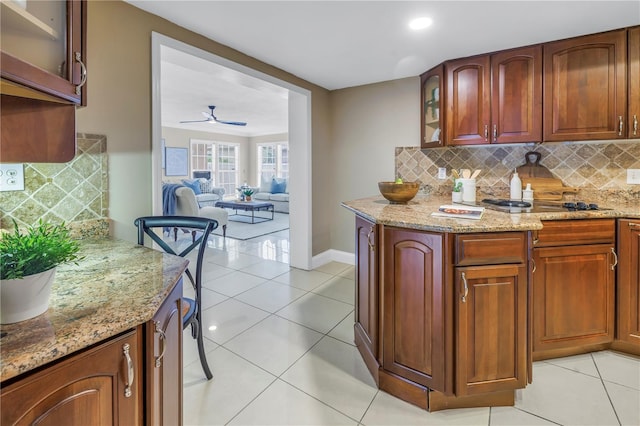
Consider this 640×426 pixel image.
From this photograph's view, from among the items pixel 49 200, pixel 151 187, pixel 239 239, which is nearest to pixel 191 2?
pixel 151 187

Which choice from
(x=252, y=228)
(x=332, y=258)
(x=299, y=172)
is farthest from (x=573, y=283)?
(x=252, y=228)

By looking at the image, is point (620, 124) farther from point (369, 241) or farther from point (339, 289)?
point (339, 289)

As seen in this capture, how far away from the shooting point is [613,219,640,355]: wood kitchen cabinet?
1.90 metres

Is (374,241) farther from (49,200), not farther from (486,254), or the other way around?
(49,200)

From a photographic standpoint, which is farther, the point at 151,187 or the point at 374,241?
the point at 151,187

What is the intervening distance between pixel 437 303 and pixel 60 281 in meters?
1.50

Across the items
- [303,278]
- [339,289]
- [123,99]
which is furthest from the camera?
[303,278]

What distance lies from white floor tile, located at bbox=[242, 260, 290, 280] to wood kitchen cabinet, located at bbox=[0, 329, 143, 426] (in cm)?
265

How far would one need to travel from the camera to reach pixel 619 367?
1.90 m

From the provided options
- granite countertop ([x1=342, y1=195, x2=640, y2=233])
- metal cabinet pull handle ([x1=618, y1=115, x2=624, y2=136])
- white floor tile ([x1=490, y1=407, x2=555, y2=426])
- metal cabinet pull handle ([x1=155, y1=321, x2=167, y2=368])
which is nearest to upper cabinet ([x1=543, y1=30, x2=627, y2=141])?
metal cabinet pull handle ([x1=618, y1=115, x2=624, y2=136])

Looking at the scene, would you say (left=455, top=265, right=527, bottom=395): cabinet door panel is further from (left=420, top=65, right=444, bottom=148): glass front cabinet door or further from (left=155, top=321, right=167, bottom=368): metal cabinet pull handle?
(left=420, top=65, right=444, bottom=148): glass front cabinet door

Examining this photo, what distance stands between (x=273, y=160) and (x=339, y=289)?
739 centimetres

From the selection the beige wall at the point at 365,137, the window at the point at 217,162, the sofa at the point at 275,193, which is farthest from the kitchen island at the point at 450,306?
the window at the point at 217,162

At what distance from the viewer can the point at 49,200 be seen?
1507mm
